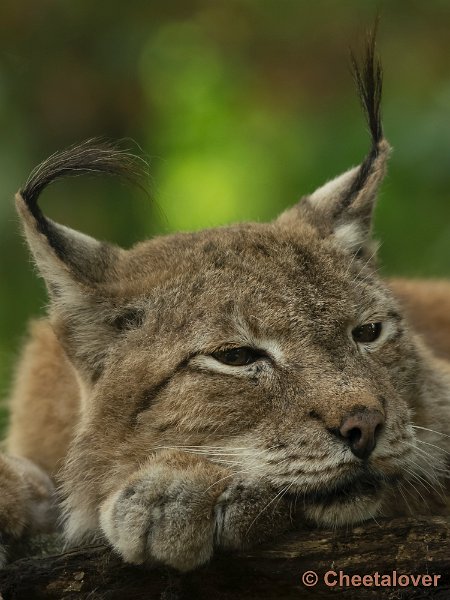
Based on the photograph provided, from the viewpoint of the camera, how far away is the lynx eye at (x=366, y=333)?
4953 millimetres

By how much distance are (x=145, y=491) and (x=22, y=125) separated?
6913 millimetres

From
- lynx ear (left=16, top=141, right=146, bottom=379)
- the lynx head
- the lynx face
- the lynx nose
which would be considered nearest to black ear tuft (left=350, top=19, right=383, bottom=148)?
the lynx head

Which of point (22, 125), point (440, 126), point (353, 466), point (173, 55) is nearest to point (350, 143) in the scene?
point (440, 126)

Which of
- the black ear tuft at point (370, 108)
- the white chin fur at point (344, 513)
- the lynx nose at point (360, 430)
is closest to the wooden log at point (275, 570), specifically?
the white chin fur at point (344, 513)

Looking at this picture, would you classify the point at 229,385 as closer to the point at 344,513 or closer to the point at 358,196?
the point at 344,513

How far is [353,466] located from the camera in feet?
14.0

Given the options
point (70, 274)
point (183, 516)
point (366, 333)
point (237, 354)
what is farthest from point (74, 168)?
→ point (183, 516)

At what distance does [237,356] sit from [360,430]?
2.42 feet

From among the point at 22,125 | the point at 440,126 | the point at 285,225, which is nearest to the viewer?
the point at 285,225

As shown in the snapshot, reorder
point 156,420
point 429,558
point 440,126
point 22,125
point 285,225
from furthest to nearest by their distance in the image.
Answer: point 22,125 → point 440,126 → point 285,225 → point 156,420 → point 429,558

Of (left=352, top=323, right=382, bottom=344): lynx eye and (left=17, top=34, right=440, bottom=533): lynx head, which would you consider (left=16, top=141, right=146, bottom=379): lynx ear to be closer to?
(left=17, top=34, right=440, bottom=533): lynx head

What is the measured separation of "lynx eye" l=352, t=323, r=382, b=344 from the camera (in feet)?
16.3

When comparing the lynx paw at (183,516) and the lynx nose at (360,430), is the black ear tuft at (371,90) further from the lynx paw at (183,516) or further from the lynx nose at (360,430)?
the lynx paw at (183,516)

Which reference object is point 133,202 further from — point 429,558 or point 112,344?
point 429,558
